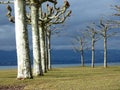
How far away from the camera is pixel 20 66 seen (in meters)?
36.3

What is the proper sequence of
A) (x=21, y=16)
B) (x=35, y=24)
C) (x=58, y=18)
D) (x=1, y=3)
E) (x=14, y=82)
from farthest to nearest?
(x=58, y=18)
(x=35, y=24)
(x=1, y=3)
(x=21, y=16)
(x=14, y=82)

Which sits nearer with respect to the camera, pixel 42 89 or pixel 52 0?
pixel 42 89

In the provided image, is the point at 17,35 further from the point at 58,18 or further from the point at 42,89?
the point at 58,18

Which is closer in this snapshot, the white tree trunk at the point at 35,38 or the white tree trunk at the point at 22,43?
the white tree trunk at the point at 22,43

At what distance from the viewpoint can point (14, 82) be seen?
33.3 m

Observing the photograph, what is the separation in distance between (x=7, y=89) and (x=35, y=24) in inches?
645

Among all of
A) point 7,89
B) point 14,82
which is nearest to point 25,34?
point 14,82

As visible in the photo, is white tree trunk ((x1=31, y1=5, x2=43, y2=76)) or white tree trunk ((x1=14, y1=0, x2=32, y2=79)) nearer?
white tree trunk ((x1=14, y1=0, x2=32, y2=79))

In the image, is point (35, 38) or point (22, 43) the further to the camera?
point (35, 38)

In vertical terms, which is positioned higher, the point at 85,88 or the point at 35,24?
the point at 35,24

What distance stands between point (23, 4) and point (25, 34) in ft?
7.76

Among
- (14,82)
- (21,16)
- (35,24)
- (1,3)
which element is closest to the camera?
(14,82)

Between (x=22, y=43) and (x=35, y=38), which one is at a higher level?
(x=22, y=43)

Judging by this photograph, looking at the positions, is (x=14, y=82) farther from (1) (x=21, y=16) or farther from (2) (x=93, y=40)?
(2) (x=93, y=40)
